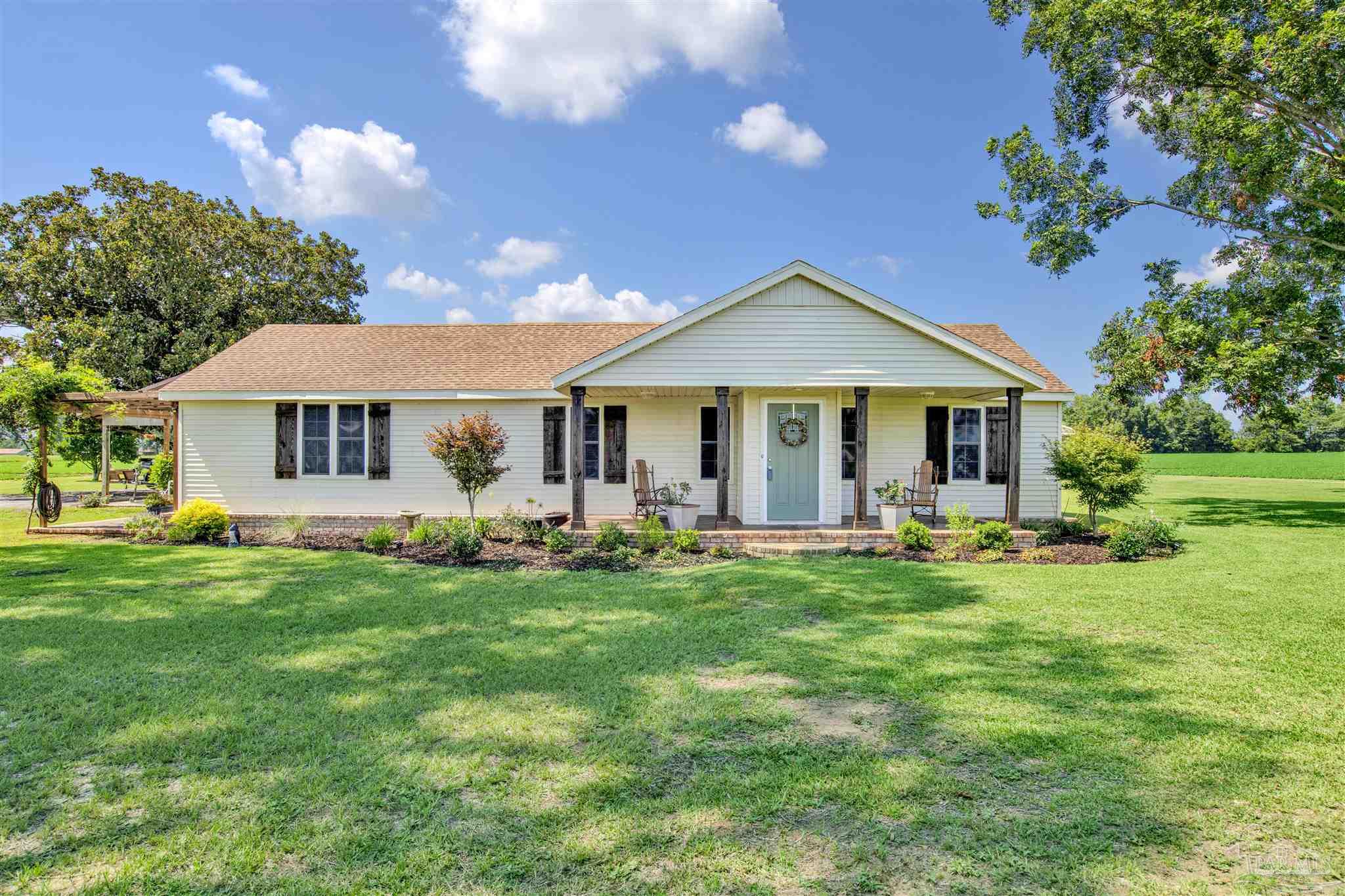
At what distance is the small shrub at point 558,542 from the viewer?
1027 centimetres

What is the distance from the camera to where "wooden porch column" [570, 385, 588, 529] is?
11.1 meters

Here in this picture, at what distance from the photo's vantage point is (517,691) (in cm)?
438

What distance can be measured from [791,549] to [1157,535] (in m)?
5.78

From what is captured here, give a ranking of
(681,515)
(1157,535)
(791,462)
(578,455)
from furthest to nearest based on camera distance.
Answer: (791,462) < (681,515) < (578,455) < (1157,535)

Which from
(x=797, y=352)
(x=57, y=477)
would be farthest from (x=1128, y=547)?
(x=57, y=477)

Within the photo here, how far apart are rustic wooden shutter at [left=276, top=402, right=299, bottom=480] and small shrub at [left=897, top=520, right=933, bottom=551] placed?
1174 centimetres

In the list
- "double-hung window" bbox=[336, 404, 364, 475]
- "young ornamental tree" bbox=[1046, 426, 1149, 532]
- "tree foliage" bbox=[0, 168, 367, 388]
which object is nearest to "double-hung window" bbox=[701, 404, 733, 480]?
"young ornamental tree" bbox=[1046, 426, 1149, 532]

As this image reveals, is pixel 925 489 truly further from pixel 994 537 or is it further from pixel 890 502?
pixel 994 537

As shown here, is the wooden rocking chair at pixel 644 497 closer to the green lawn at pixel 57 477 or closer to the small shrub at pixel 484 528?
the small shrub at pixel 484 528

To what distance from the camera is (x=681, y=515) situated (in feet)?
37.5

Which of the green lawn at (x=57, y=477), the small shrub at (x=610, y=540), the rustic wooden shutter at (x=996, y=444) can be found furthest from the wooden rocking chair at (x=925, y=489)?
the green lawn at (x=57, y=477)

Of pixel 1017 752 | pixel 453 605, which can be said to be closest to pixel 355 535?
pixel 453 605

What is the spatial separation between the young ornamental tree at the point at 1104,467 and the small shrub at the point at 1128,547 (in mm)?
1886

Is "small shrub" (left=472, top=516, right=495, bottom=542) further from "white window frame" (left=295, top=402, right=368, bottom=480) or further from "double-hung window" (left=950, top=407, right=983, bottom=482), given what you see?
"double-hung window" (left=950, top=407, right=983, bottom=482)
